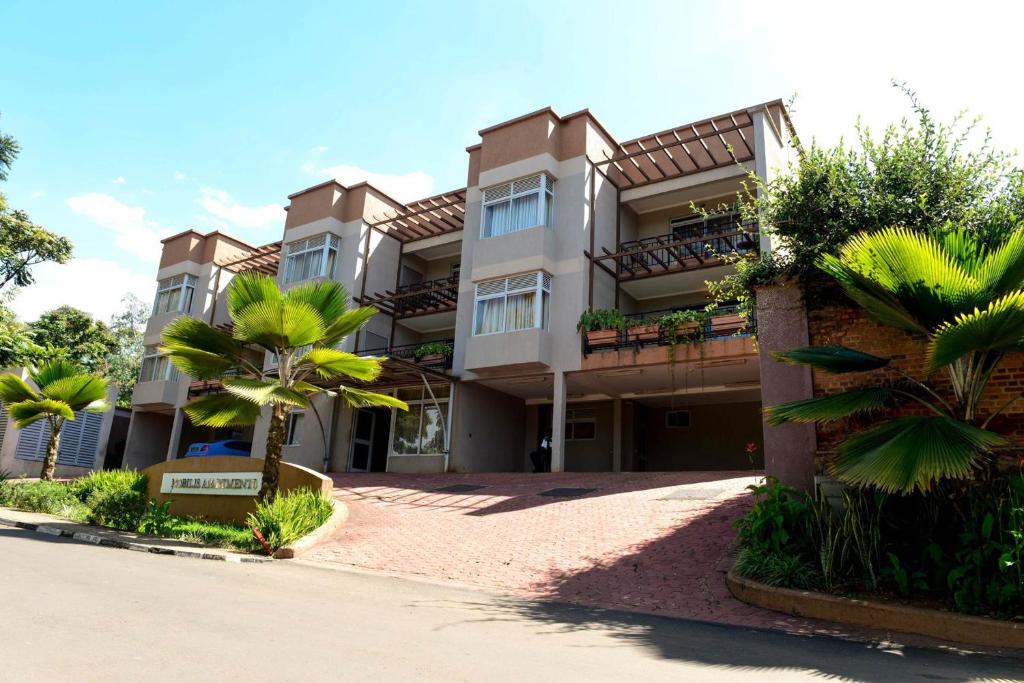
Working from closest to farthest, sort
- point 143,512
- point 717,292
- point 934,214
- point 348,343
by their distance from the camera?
point 934,214 → point 717,292 → point 143,512 → point 348,343

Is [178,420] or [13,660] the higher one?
[178,420]

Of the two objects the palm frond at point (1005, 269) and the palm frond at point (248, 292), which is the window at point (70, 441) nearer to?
the palm frond at point (248, 292)

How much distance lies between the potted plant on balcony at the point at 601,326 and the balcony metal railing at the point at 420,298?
251 inches

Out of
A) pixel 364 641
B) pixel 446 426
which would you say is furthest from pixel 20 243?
pixel 364 641

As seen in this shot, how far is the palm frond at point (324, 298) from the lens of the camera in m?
11.9

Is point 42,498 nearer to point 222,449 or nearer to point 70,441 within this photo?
point 222,449

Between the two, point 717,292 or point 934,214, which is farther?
point 717,292

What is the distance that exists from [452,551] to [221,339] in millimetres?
5369

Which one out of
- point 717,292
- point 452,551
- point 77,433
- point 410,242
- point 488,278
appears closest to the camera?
point 452,551

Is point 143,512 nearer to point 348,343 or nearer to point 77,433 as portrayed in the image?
point 348,343

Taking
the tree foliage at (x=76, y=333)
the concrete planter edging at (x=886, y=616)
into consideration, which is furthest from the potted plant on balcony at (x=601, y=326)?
the tree foliage at (x=76, y=333)

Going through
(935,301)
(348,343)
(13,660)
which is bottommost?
(13,660)

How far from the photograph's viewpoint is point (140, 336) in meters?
47.5

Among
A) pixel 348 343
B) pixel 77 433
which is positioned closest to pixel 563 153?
pixel 348 343
